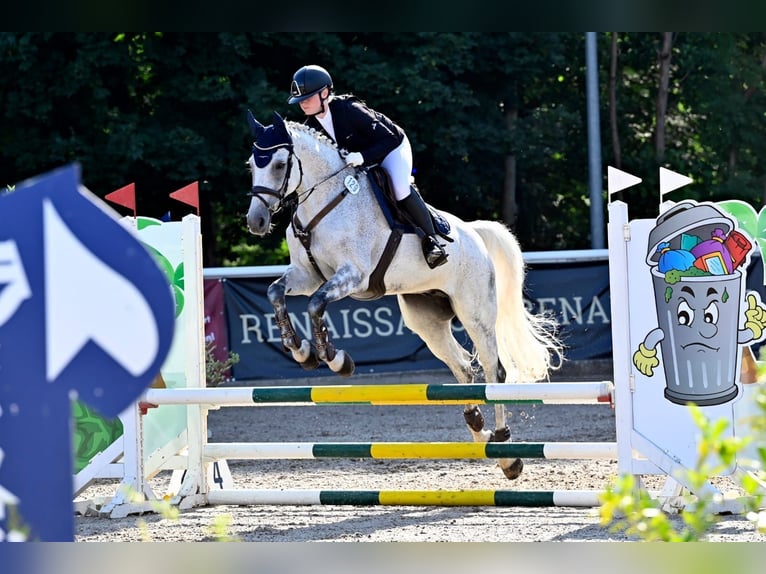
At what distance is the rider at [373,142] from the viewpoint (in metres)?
5.11

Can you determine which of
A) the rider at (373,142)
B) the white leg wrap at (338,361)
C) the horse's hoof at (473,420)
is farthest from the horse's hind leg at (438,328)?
the white leg wrap at (338,361)

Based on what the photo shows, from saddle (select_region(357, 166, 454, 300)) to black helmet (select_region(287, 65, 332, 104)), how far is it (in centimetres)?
50

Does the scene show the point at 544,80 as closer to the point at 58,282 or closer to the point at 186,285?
the point at 186,285

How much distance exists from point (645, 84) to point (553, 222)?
2.85m

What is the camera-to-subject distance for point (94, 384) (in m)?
1.68

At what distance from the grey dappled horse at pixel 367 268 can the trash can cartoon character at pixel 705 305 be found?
47.6 inches

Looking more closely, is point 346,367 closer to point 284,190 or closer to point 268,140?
point 284,190

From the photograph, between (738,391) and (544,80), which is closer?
(738,391)

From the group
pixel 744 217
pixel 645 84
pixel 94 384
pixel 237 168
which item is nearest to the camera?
pixel 94 384

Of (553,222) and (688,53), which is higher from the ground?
(688,53)

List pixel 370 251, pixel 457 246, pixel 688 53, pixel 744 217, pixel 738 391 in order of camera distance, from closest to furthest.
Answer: pixel 738 391 < pixel 744 217 < pixel 370 251 < pixel 457 246 < pixel 688 53

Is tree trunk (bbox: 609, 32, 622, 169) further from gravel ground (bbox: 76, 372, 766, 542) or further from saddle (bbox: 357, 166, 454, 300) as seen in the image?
saddle (bbox: 357, 166, 454, 300)

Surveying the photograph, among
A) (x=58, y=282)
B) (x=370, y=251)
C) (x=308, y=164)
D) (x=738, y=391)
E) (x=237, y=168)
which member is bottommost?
(x=738, y=391)

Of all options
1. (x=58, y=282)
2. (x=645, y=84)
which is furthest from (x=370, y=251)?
(x=645, y=84)
